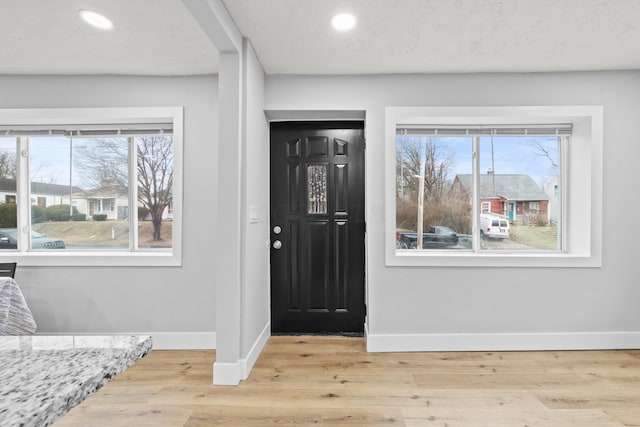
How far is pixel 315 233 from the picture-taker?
11.2 ft

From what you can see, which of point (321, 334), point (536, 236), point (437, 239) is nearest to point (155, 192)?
point (321, 334)

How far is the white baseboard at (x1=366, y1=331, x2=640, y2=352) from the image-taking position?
3047mm

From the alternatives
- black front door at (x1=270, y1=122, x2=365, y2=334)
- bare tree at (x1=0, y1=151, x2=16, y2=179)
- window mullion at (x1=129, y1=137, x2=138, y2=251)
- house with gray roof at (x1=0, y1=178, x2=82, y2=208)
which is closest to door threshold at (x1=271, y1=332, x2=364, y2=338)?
black front door at (x1=270, y1=122, x2=365, y2=334)

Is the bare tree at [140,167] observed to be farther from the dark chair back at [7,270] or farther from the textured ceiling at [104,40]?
the dark chair back at [7,270]

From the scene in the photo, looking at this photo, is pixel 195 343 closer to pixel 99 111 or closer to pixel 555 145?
pixel 99 111

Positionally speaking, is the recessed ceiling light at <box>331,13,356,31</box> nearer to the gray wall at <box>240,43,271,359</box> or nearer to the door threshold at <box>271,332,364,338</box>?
the gray wall at <box>240,43,271,359</box>

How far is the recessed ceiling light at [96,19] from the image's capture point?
2.21 meters

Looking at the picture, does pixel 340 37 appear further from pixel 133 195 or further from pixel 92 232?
pixel 92 232

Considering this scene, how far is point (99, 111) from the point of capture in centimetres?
314

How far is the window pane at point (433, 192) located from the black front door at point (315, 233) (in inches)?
17.5

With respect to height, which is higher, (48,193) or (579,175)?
(579,175)

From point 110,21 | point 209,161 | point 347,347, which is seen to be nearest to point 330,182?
point 209,161

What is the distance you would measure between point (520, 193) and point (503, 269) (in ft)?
2.66

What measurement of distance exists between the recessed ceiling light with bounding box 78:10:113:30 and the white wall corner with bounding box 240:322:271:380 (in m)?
2.50
